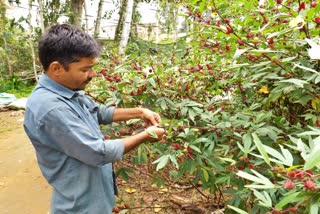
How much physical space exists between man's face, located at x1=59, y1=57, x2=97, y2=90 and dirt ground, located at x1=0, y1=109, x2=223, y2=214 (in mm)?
792

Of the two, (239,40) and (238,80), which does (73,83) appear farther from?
(238,80)

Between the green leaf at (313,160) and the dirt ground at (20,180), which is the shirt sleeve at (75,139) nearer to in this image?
the green leaf at (313,160)

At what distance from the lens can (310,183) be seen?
792 millimetres

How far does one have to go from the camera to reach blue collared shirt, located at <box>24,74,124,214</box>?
1360 millimetres

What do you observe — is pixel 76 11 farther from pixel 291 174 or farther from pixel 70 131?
pixel 291 174

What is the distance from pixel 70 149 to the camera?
138 cm

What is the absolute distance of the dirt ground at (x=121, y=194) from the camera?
2.58 meters

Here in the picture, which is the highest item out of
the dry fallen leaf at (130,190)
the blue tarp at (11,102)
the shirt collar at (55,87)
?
the shirt collar at (55,87)

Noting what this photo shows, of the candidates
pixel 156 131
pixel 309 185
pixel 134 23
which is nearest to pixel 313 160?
pixel 309 185

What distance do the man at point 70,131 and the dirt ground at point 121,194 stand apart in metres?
0.60

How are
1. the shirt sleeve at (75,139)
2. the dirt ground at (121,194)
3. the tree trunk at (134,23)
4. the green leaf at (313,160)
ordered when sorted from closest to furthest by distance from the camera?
the green leaf at (313,160)
the shirt sleeve at (75,139)
the dirt ground at (121,194)
the tree trunk at (134,23)

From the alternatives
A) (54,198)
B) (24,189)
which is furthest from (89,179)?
(24,189)

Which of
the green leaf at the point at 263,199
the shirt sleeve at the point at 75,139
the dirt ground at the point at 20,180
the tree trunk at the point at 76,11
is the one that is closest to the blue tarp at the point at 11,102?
the dirt ground at the point at 20,180

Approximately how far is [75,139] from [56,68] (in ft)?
1.13
